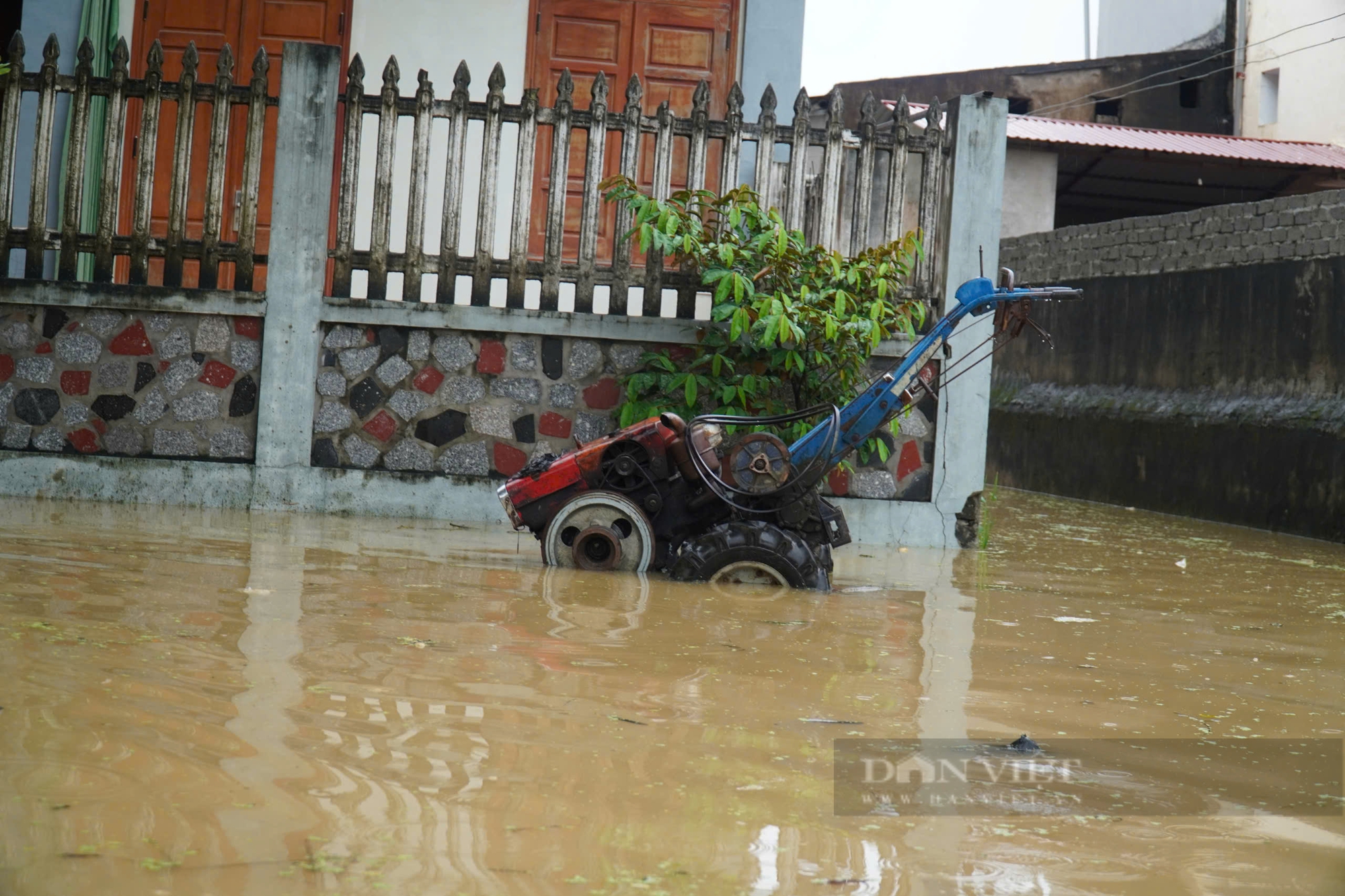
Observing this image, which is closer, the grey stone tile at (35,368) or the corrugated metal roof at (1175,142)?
the grey stone tile at (35,368)

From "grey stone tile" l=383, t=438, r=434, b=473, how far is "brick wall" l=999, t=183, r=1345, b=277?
21.9 feet

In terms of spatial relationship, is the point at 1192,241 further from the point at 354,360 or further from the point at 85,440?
the point at 85,440

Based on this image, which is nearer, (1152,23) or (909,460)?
(909,460)

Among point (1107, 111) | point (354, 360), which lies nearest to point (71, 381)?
point (354, 360)

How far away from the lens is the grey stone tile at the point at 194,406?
7.00 metres

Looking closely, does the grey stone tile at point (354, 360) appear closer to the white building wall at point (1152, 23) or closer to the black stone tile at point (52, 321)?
the black stone tile at point (52, 321)

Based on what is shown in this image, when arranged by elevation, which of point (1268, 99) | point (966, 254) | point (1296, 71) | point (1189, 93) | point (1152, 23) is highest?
point (1152, 23)

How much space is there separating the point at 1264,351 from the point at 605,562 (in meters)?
6.98

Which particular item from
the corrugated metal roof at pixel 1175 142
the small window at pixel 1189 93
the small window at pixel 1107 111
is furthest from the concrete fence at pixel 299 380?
the small window at pixel 1189 93

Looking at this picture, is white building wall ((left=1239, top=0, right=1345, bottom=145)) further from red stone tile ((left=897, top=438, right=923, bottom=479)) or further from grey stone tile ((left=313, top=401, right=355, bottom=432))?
grey stone tile ((left=313, top=401, right=355, bottom=432))

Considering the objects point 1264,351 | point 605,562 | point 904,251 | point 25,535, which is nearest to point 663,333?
point 904,251

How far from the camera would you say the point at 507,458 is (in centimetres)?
713

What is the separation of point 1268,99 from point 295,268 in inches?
762

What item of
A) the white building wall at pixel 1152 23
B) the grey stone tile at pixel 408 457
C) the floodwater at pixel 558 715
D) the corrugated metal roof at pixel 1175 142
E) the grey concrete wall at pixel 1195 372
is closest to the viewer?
the floodwater at pixel 558 715
